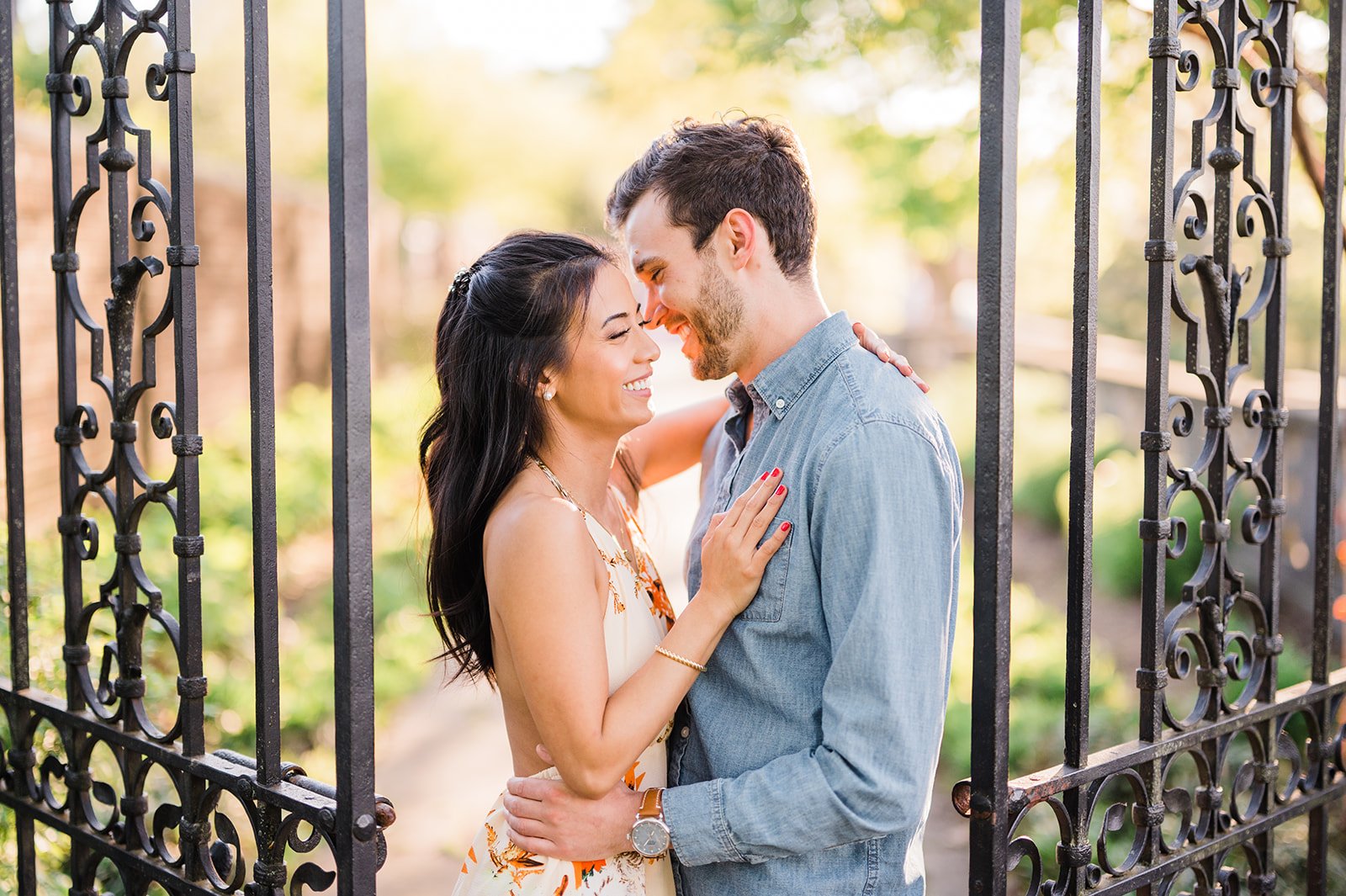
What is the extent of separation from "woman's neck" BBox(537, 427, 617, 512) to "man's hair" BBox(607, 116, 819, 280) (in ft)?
1.59

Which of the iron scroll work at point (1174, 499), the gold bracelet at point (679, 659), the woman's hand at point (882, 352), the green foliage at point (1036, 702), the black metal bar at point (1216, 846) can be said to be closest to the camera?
the iron scroll work at point (1174, 499)

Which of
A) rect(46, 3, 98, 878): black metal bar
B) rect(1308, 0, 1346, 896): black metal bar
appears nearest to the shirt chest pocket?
rect(1308, 0, 1346, 896): black metal bar

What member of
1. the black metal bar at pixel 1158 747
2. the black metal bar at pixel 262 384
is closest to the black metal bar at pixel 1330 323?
the black metal bar at pixel 1158 747

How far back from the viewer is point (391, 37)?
76.7 ft

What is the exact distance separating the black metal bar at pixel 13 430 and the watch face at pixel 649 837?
4.88 ft

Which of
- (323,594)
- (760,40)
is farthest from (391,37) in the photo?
(760,40)

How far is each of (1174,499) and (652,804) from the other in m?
1.30

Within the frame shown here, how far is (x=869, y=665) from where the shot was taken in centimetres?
196

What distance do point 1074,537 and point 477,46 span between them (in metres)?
25.9

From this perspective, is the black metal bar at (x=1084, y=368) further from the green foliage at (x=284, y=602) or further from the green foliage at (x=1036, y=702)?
the green foliage at (x=1036, y=702)

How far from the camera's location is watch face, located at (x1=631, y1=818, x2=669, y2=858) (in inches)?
86.4

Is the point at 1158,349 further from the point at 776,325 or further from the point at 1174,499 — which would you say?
the point at 776,325

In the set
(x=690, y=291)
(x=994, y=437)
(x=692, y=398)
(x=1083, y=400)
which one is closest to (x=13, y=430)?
(x=690, y=291)

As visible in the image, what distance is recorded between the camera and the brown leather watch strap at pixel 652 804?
7.29 feet
